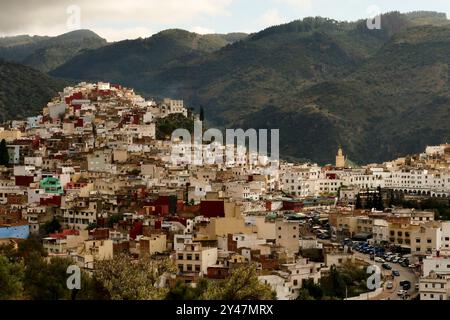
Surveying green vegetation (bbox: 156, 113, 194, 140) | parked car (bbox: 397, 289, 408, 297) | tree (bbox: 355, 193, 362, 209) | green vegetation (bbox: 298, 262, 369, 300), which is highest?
green vegetation (bbox: 156, 113, 194, 140)

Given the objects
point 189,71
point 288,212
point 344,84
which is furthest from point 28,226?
point 189,71

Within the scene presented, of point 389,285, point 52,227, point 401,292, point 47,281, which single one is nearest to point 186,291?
point 47,281

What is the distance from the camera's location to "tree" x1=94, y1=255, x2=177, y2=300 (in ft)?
39.1

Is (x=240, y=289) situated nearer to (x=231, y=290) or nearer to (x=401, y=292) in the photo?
(x=231, y=290)

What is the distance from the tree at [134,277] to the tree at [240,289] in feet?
2.09

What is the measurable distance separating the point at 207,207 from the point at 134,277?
6.12m

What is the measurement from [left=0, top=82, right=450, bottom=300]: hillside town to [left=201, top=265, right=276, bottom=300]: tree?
28.1 inches

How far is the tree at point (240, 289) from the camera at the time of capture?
37.5 ft

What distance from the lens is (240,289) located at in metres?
11.8

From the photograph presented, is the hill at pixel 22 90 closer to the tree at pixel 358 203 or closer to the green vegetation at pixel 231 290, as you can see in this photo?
the tree at pixel 358 203

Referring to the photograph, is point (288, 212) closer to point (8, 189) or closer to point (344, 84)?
point (8, 189)

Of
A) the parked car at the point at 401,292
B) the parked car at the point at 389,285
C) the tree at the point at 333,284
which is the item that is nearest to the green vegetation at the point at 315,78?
the parked car at the point at 389,285

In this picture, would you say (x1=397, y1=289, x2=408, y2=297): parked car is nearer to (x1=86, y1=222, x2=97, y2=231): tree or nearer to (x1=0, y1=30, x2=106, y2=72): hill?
(x1=86, y1=222, x2=97, y2=231): tree

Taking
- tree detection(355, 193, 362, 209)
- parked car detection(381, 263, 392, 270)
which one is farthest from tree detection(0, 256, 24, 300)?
tree detection(355, 193, 362, 209)
